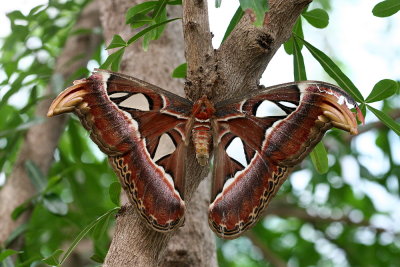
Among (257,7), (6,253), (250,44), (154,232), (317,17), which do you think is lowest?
(6,253)

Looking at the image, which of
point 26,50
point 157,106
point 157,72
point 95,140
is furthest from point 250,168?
point 26,50

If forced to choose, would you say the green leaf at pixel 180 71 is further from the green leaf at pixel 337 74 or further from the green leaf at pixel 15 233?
the green leaf at pixel 15 233

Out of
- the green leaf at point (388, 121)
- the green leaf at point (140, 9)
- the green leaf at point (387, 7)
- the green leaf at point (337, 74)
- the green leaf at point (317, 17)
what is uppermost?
the green leaf at point (387, 7)

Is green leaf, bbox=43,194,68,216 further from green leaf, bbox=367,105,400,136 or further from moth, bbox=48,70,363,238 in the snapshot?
green leaf, bbox=367,105,400,136

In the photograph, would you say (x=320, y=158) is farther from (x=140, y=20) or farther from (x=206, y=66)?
(x=140, y=20)

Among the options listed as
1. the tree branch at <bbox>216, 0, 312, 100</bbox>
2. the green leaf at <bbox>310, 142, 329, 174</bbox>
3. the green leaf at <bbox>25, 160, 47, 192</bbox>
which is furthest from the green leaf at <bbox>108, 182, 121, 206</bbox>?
the green leaf at <bbox>25, 160, 47, 192</bbox>

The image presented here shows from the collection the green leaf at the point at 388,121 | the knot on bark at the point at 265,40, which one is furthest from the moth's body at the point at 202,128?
the green leaf at the point at 388,121

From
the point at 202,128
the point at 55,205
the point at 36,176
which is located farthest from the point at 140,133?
the point at 36,176
